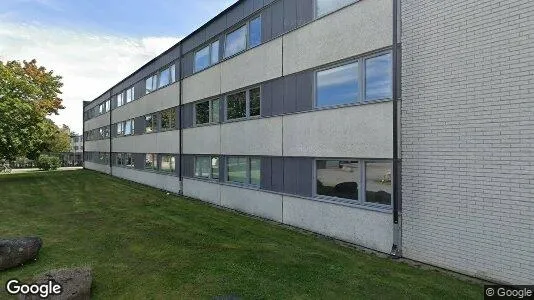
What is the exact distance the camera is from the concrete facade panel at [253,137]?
47.5 ft

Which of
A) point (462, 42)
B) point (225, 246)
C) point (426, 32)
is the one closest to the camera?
point (462, 42)

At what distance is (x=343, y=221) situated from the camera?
11383 millimetres

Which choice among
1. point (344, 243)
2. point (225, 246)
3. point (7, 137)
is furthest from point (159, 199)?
point (7, 137)

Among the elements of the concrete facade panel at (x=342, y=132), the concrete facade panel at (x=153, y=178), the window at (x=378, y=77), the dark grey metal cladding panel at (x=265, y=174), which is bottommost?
the concrete facade panel at (x=153, y=178)

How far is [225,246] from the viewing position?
1104 cm

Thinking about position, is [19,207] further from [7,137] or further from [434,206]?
[434,206]

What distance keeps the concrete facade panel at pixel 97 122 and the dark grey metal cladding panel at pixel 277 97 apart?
35.3 meters

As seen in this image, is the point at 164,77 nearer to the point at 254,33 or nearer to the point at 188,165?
the point at 188,165

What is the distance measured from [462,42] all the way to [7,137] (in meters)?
35.9

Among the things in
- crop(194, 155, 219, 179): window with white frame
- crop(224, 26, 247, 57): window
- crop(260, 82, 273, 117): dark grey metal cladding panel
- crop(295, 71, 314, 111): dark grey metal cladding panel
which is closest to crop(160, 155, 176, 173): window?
crop(194, 155, 219, 179): window with white frame

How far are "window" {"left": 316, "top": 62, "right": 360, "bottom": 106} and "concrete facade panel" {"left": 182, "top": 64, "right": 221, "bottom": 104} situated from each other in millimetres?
7751

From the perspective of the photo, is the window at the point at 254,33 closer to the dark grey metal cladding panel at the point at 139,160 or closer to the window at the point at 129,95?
the dark grey metal cladding panel at the point at 139,160

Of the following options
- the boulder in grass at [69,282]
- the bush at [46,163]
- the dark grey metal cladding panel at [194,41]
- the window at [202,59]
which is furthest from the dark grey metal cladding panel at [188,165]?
the bush at [46,163]

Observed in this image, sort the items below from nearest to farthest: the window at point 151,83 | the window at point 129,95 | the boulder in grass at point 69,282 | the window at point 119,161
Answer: the boulder in grass at point 69,282 < the window at point 151,83 < the window at point 129,95 < the window at point 119,161
